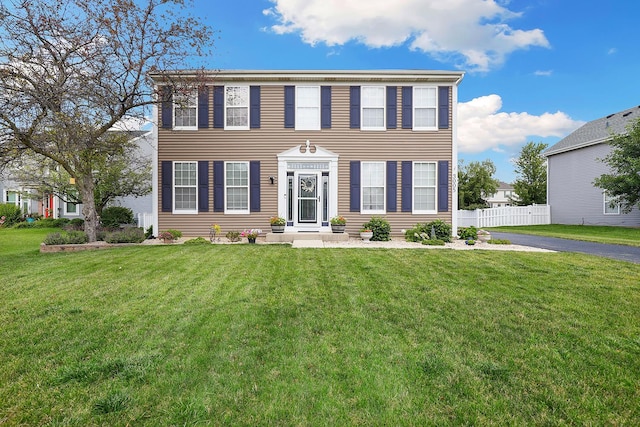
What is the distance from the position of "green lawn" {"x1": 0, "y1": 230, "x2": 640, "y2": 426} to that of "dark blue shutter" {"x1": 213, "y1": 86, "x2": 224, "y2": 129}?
753 centimetres

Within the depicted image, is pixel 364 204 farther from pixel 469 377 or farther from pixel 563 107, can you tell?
pixel 563 107

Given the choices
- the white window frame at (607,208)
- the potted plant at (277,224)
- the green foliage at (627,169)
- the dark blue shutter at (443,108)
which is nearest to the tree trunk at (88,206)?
the potted plant at (277,224)

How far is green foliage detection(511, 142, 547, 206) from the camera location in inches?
1039

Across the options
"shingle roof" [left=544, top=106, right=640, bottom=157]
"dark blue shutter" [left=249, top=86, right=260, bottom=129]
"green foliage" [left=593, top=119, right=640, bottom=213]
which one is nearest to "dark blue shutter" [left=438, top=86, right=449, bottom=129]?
"dark blue shutter" [left=249, top=86, right=260, bottom=129]

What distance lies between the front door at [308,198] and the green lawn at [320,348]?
616cm

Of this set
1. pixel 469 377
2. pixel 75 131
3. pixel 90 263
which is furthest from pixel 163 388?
pixel 75 131

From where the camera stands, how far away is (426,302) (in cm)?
434

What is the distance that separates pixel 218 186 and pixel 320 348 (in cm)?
1002

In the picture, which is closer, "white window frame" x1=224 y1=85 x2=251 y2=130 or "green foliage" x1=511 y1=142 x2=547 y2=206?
"white window frame" x1=224 y1=85 x2=251 y2=130

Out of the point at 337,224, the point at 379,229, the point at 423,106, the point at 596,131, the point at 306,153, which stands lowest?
the point at 379,229

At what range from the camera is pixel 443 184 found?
11977 millimetres

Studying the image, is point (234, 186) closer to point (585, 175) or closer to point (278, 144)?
point (278, 144)

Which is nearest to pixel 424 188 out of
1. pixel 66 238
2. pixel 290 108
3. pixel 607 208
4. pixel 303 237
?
pixel 303 237

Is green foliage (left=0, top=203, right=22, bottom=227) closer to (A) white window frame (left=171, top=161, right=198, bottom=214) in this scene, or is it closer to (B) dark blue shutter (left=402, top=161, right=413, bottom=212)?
(A) white window frame (left=171, top=161, right=198, bottom=214)
